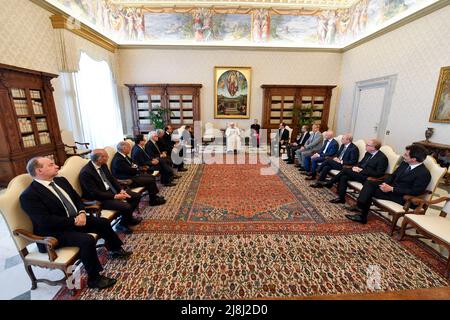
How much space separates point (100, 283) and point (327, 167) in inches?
177

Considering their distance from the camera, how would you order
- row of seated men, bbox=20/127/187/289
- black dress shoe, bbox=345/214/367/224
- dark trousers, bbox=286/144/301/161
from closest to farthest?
row of seated men, bbox=20/127/187/289 < black dress shoe, bbox=345/214/367/224 < dark trousers, bbox=286/144/301/161

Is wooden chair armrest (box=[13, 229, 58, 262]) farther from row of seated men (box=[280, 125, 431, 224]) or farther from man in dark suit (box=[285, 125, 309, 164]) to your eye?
man in dark suit (box=[285, 125, 309, 164])

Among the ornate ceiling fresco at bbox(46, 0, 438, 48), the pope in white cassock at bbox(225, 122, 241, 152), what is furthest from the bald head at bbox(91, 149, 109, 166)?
the ornate ceiling fresco at bbox(46, 0, 438, 48)

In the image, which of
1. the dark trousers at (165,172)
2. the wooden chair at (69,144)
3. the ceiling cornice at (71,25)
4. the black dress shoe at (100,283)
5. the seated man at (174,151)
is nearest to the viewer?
the black dress shoe at (100,283)

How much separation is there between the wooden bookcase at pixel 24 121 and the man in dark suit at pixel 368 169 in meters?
6.12

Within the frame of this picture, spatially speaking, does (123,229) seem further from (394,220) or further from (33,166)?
(394,220)

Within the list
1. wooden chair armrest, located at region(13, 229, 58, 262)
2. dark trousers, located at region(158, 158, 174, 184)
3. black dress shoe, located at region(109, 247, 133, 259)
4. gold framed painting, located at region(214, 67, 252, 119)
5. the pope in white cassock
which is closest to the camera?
wooden chair armrest, located at region(13, 229, 58, 262)

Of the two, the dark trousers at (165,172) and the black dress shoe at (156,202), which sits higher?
the dark trousers at (165,172)

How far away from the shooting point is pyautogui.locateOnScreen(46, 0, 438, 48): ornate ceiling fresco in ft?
26.1

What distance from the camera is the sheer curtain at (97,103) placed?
6246 mm

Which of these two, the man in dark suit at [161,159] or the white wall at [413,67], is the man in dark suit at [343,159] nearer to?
the white wall at [413,67]

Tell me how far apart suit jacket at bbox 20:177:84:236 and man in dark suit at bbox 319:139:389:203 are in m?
4.13

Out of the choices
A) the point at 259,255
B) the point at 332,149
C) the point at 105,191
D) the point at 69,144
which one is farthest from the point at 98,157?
the point at 332,149

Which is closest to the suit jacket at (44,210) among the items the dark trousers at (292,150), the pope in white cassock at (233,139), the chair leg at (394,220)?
the chair leg at (394,220)
